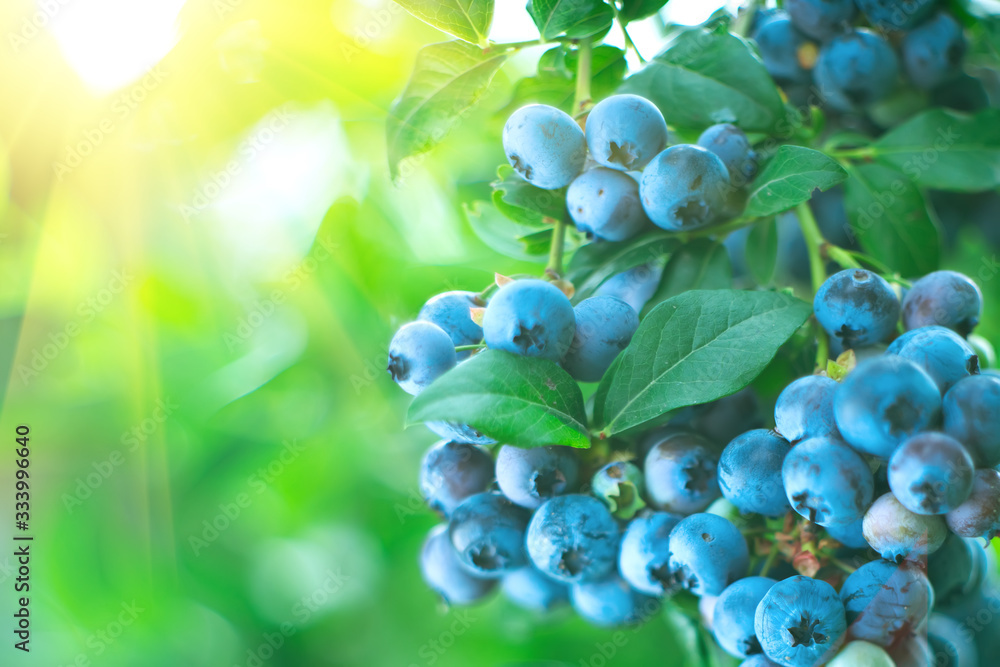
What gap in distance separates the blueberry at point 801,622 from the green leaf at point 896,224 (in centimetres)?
46

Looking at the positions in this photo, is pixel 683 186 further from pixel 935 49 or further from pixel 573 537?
pixel 935 49

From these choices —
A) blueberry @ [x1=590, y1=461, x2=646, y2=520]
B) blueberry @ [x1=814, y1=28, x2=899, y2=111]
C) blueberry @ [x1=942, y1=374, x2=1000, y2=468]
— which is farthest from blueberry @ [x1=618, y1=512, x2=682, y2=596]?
blueberry @ [x1=814, y1=28, x2=899, y2=111]

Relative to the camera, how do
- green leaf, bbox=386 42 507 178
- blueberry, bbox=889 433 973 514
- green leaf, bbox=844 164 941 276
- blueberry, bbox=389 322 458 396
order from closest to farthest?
blueberry, bbox=889 433 973 514 → blueberry, bbox=389 322 458 396 → green leaf, bbox=386 42 507 178 → green leaf, bbox=844 164 941 276

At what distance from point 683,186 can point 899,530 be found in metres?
0.32

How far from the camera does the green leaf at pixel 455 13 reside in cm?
68

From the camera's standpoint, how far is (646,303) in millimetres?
719

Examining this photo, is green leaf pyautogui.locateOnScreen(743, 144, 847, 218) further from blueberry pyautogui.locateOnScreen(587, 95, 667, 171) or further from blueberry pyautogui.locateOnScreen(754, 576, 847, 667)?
blueberry pyautogui.locateOnScreen(754, 576, 847, 667)

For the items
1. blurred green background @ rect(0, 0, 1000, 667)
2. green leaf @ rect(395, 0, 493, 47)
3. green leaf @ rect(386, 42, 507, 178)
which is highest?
green leaf @ rect(395, 0, 493, 47)

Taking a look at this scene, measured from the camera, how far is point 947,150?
0.87 metres

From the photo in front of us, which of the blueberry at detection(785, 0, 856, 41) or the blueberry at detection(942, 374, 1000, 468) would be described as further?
the blueberry at detection(785, 0, 856, 41)

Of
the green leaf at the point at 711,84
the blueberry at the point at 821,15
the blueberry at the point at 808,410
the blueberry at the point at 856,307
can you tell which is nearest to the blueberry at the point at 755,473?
the blueberry at the point at 808,410

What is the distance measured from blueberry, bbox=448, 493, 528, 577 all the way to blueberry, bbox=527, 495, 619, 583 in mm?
30

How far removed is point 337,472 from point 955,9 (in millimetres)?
1191

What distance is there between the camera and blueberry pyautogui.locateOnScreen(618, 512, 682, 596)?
61 cm
